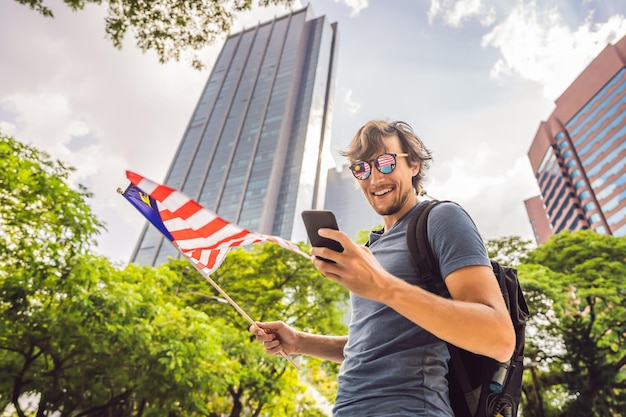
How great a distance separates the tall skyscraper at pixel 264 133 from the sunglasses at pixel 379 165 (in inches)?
2828

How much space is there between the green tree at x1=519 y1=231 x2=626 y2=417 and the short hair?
11499 millimetres

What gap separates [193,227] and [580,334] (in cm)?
1474

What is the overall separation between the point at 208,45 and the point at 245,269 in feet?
35.5

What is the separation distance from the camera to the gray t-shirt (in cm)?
121

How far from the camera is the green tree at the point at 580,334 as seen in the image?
1164 cm

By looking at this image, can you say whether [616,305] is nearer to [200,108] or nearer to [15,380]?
[15,380]

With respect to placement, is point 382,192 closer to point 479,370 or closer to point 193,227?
point 479,370

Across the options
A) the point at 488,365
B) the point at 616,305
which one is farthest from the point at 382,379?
the point at 616,305

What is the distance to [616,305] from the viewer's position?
11.5 metres

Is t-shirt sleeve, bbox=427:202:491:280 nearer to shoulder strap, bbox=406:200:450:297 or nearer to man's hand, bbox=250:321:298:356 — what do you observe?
shoulder strap, bbox=406:200:450:297

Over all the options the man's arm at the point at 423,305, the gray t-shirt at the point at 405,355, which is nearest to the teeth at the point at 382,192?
the gray t-shirt at the point at 405,355

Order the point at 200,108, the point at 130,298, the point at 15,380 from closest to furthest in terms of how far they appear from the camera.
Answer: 1. the point at 130,298
2. the point at 15,380
3. the point at 200,108

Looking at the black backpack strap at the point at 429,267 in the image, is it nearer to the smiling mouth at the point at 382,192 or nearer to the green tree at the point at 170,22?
the smiling mouth at the point at 382,192

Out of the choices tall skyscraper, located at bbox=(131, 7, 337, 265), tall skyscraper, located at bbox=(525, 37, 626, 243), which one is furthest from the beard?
tall skyscraper, located at bbox=(131, 7, 337, 265)
